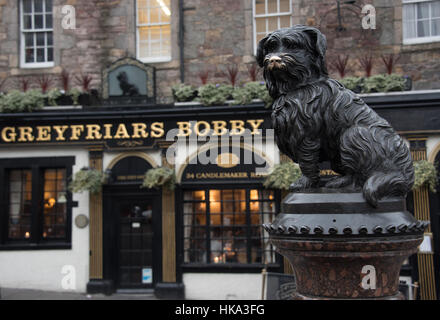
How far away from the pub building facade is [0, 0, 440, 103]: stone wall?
0.03m

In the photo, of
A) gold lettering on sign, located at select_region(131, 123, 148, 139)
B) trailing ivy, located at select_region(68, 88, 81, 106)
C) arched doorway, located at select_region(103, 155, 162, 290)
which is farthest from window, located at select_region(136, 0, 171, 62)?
arched doorway, located at select_region(103, 155, 162, 290)

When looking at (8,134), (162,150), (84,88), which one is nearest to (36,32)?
(84,88)

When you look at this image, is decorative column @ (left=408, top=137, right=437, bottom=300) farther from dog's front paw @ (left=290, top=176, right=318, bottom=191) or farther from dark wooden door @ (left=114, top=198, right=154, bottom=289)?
dog's front paw @ (left=290, top=176, right=318, bottom=191)

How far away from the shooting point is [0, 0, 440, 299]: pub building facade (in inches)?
428

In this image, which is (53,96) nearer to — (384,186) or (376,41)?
(376,41)

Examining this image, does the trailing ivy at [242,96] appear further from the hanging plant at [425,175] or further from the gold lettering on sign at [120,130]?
the hanging plant at [425,175]

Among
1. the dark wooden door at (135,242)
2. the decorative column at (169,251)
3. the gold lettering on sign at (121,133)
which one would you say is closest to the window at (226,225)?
the decorative column at (169,251)

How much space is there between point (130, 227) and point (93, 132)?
8.43 feet

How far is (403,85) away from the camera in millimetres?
10273

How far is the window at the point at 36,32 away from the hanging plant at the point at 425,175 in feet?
32.1

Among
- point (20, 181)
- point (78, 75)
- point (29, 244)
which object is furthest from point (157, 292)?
point (78, 75)

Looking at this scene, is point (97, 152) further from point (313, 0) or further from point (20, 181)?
point (313, 0)

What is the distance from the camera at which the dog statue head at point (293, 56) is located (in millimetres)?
3354

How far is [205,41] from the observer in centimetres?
1180
